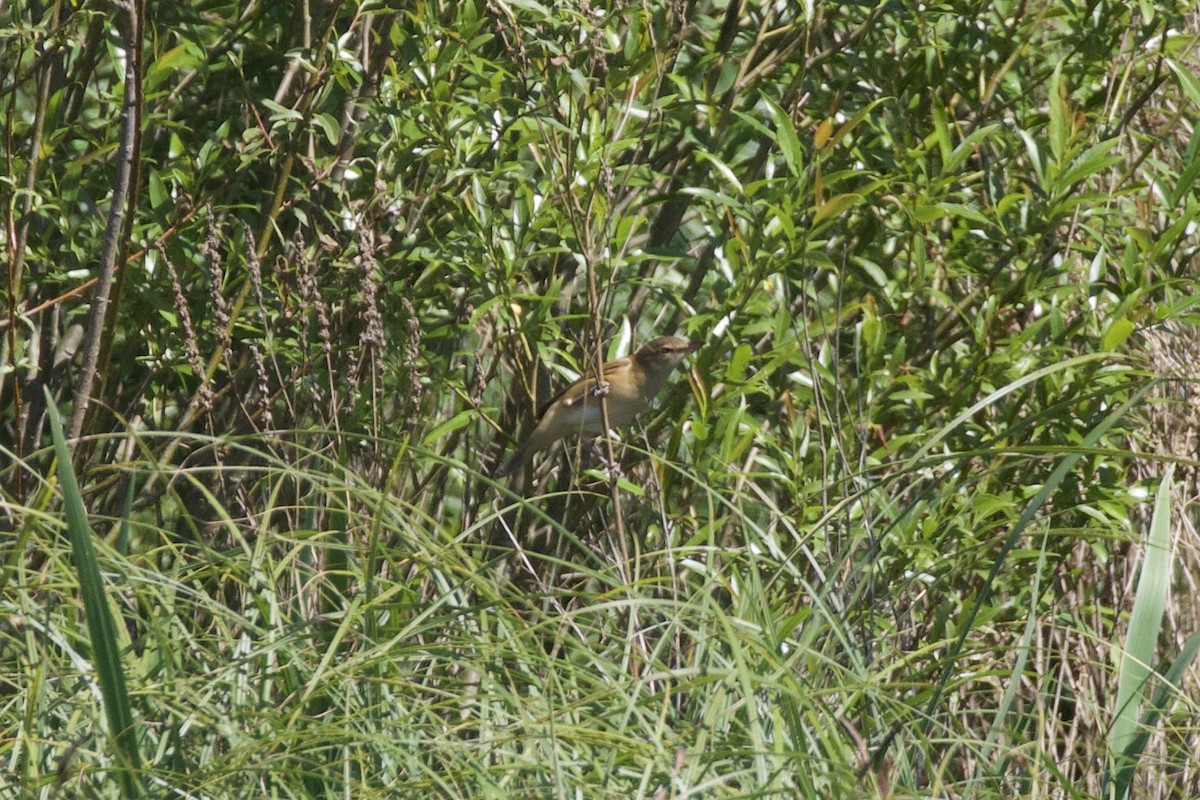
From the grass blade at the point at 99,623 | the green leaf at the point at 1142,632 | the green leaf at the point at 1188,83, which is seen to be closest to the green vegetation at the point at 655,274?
the green leaf at the point at 1188,83

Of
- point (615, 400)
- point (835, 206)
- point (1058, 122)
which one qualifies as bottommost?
point (615, 400)

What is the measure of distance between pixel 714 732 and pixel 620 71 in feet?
6.46

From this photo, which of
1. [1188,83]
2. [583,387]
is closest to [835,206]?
[583,387]

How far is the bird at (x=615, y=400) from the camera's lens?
396 cm

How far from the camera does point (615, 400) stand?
4086mm

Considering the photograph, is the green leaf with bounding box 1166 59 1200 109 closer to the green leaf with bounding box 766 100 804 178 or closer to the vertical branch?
the green leaf with bounding box 766 100 804 178

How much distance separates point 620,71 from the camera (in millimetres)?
3637

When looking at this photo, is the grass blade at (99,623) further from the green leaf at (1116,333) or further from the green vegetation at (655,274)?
the green leaf at (1116,333)

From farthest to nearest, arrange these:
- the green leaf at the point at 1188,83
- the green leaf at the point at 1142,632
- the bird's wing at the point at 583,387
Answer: the green leaf at the point at 1188,83, the bird's wing at the point at 583,387, the green leaf at the point at 1142,632

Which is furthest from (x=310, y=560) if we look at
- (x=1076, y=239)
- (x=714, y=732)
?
(x=1076, y=239)

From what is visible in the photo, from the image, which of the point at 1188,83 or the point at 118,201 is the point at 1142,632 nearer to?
the point at 118,201

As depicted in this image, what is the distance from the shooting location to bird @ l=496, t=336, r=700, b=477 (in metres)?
3.96

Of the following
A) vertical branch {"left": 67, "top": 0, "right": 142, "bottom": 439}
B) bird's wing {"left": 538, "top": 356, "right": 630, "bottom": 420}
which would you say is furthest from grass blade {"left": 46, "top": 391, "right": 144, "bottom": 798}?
bird's wing {"left": 538, "top": 356, "right": 630, "bottom": 420}

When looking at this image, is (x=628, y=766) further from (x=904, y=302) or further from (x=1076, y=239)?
(x=1076, y=239)
